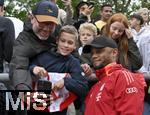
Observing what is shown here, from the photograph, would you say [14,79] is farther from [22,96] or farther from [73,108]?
[73,108]

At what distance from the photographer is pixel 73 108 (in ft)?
17.1

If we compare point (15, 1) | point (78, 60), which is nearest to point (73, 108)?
point (78, 60)

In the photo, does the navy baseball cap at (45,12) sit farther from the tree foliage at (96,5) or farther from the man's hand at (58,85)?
the tree foliage at (96,5)

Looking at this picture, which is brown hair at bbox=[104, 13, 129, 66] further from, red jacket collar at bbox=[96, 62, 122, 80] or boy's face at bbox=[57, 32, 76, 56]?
red jacket collar at bbox=[96, 62, 122, 80]

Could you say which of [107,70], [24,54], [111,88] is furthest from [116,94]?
[24,54]

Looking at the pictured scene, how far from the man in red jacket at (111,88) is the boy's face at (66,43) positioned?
0.30 metres

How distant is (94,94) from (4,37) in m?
1.72

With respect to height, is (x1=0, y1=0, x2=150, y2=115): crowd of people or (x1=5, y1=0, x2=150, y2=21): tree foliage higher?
(x1=0, y1=0, x2=150, y2=115): crowd of people

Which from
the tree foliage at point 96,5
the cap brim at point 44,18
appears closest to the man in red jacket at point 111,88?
the cap brim at point 44,18

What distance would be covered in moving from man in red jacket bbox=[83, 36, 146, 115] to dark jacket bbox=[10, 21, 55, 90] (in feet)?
1.91

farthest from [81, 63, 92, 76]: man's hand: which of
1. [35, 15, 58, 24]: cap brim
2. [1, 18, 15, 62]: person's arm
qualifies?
[1, 18, 15, 62]: person's arm

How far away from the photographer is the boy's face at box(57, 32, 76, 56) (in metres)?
4.88

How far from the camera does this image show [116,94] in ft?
14.0

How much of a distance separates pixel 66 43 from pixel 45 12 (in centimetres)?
40
